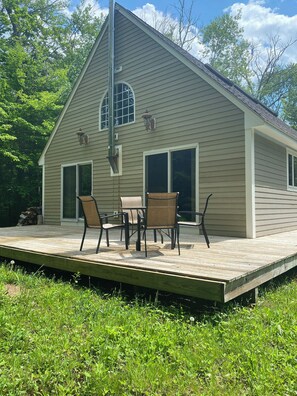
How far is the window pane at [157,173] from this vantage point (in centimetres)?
683

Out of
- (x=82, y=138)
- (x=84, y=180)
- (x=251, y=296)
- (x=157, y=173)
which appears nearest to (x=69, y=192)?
(x=84, y=180)

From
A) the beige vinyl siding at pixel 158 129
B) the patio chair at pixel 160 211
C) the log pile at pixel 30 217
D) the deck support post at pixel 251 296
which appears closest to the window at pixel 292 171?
the beige vinyl siding at pixel 158 129

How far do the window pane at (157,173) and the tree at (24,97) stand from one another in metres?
6.33

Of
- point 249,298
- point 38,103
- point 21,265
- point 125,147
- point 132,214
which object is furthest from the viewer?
point 38,103

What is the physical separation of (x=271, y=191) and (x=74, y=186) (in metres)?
5.56

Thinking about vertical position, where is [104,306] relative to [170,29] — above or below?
below

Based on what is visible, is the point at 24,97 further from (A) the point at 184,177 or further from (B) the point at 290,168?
(B) the point at 290,168

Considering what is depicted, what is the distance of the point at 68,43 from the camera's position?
1659cm

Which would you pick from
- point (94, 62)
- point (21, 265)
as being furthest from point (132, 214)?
point (94, 62)

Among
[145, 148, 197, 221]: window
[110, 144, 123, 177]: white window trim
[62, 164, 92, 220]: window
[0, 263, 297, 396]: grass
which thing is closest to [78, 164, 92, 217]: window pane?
[62, 164, 92, 220]: window

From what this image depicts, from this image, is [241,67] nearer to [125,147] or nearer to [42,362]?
[125,147]

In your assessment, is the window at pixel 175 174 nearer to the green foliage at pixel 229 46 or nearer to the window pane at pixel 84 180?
the window pane at pixel 84 180

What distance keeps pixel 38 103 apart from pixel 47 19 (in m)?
7.11

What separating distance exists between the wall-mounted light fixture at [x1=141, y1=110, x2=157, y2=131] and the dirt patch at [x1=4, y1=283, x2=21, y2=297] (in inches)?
189
